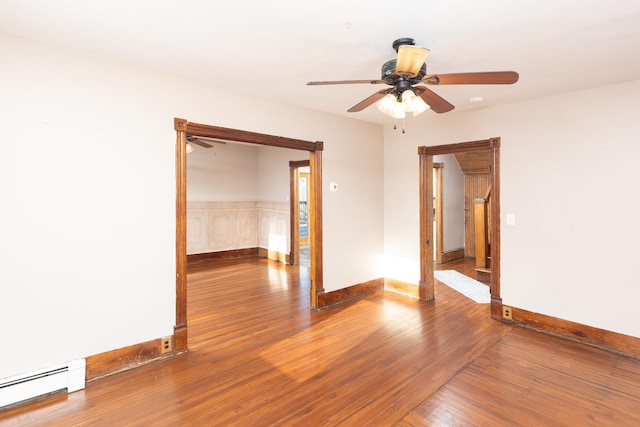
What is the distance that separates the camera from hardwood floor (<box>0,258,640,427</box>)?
2.16 metres

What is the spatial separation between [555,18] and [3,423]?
4.23 metres

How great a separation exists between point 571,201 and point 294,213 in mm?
4919

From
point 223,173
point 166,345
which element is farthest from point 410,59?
point 223,173

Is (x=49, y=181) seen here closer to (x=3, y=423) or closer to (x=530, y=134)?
(x=3, y=423)

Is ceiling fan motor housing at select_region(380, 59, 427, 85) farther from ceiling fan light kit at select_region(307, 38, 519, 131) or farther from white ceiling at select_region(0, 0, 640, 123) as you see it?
white ceiling at select_region(0, 0, 640, 123)

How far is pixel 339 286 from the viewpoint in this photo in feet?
14.6

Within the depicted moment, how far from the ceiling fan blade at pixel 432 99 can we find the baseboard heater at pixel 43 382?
3182 millimetres

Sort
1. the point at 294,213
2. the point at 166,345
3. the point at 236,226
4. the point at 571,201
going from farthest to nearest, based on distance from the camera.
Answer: the point at 236,226, the point at 294,213, the point at 571,201, the point at 166,345

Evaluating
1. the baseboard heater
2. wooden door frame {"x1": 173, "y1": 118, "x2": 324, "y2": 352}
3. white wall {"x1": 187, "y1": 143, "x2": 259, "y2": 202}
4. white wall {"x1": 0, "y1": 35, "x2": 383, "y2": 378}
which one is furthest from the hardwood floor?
white wall {"x1": 187, "y1": 143, "x2": 259, "y2": 202}

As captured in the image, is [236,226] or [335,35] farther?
[236,226]

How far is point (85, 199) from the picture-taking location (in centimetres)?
253

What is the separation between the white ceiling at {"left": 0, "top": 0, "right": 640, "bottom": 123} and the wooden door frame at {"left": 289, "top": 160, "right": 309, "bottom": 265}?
4142 mm

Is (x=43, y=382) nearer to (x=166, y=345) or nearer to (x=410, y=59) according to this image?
(x=166, y=345)

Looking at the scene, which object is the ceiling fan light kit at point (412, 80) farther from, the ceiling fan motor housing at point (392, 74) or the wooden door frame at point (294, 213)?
the wooden door frame at point (294, 213)
